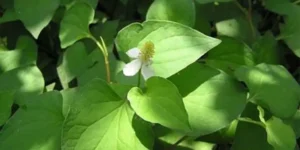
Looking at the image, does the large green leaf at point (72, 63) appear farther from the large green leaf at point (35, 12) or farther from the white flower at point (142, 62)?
the white flower at point (142, 62)

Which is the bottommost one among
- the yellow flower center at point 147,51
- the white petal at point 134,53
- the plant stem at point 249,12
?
the plant stem at point 249,12

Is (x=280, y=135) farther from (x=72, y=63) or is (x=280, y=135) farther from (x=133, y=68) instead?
(x=72, y=63)

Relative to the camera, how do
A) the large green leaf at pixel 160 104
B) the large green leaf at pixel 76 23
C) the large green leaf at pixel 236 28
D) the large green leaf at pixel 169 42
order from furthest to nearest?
the large green leaf at pixel 236 28, the large green leaf at pixel 76 23, the large green leaf at pixel 169 42, the large green leaf at pixel 160 104

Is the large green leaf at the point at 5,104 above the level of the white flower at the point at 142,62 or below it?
below

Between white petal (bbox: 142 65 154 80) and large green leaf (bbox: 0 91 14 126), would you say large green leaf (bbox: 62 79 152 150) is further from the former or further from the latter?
large green leaf (bbox: 0 91 14 126)

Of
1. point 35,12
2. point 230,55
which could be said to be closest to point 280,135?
point 230,55

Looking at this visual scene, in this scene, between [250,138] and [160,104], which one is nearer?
[160,104]

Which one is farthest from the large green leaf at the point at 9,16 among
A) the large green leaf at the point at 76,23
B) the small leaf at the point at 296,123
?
the small leaf at the point at 296,123
